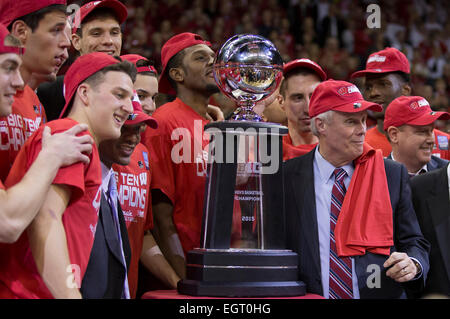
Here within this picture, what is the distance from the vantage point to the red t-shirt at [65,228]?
204 centimetres

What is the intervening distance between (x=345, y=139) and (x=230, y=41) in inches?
29.3

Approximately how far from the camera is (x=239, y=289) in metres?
2.29

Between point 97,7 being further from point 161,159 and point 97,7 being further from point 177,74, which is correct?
point 161,159

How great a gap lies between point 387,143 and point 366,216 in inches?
68.3

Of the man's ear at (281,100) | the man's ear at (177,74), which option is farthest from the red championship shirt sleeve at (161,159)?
the man's ear at (281,100)

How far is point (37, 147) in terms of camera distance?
2066 mm

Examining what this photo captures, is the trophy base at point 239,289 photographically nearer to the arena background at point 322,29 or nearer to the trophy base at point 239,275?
the trophy base at point 239,275

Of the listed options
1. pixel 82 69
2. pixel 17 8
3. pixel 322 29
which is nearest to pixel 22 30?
pixel 17 8

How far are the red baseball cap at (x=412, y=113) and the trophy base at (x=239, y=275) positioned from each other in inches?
69.9

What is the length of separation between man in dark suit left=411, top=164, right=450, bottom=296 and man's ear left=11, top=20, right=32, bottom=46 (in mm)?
Result: 1928

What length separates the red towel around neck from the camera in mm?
2682

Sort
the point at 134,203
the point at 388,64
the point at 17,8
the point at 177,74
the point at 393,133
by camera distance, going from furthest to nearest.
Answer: the point at 388,64 < the point at 393,133 < the point at 177,74 < the point at 134,203 < the point at 17,8

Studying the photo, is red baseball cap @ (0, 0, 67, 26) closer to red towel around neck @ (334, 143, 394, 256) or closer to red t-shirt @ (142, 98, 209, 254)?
red t-shirt @ (142, 98, 209, 254)
